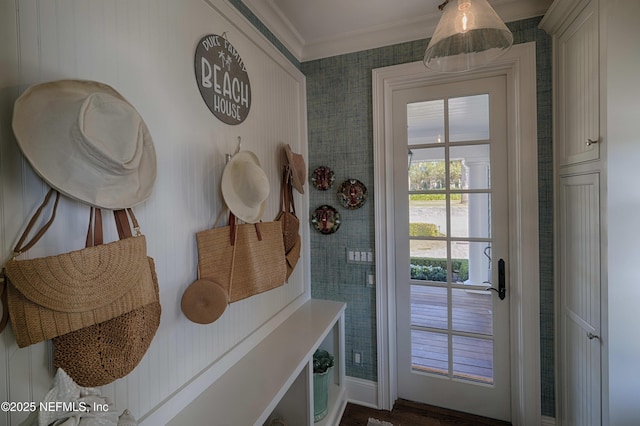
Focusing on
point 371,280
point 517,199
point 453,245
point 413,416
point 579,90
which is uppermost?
point 579,90

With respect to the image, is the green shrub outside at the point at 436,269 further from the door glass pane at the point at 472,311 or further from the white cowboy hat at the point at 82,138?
the white cowboy hat at the point at 82,138

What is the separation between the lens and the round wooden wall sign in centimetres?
122

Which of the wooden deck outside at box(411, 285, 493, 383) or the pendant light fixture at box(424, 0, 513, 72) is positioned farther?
the wooden deck outside at box(411, 285, 493, 383)

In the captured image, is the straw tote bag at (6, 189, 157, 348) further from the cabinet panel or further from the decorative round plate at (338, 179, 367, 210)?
the cabinet panel

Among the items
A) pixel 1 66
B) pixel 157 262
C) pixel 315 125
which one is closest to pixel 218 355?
pixel 157 262

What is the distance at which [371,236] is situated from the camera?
207cm

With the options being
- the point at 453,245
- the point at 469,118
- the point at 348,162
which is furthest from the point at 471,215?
the point at 348,162

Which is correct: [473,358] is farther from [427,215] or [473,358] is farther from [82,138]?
[82,138]

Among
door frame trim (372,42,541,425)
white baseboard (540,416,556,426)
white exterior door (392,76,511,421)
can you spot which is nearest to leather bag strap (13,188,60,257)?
door frame trim (372,42,541,425)

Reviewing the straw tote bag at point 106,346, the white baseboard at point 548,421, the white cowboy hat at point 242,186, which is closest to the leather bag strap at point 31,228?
the straw tote bag at point 106,346

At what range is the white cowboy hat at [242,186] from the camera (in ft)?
4.23

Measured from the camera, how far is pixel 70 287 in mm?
682

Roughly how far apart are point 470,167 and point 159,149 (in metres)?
1.84

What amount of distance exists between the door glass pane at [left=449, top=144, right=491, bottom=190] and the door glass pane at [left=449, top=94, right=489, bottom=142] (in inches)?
2.9
